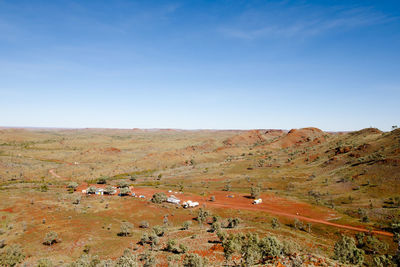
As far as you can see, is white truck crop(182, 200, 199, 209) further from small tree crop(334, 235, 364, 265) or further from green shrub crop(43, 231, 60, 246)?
small tree crop(334, 235, 364, 265)

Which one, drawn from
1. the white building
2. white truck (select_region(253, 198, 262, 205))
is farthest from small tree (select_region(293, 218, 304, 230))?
the white building

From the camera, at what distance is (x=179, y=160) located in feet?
445

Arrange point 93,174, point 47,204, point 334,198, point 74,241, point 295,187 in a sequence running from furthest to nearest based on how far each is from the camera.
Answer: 1. point 93,174
2. point 295,187
3. point 334,198
4. point 47,204
5. point 74,241

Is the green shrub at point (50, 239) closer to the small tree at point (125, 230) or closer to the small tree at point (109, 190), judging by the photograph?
the small tree at point (125, 230)

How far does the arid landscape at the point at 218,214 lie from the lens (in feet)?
88.0

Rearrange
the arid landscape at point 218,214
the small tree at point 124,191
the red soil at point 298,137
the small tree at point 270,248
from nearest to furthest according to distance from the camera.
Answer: the small tree at point 270,248
the arid landscape at point 218,214
the small tree at point 124,191
the red soil at point 298,137

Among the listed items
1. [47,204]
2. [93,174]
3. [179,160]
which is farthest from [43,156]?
[47,204]

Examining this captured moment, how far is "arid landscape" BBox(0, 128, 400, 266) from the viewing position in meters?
26.8

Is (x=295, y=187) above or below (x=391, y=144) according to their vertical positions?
below

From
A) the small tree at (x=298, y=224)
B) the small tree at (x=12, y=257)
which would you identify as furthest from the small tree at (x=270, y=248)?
the small tree at (x=12, y=257)

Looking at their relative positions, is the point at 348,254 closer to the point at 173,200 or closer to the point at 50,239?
the point at 50,239

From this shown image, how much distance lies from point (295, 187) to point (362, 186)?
18817 mm

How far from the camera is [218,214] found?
5203 centimetres

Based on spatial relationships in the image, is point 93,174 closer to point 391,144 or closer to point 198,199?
point 198,199
